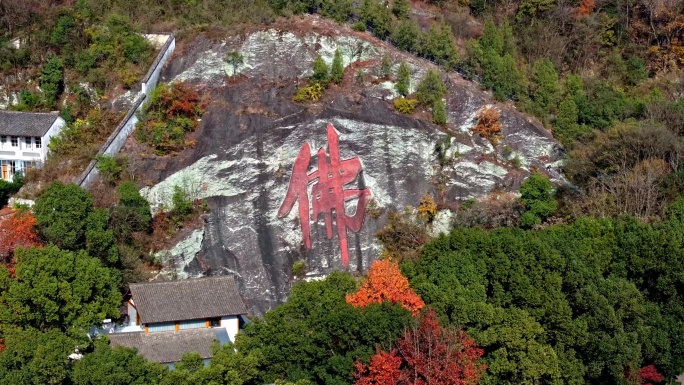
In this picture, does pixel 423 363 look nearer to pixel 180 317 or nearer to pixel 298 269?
pixel 180 317

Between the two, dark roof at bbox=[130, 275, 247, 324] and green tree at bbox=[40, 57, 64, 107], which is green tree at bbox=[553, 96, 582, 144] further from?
green tree at bbox=[40, 57, 64, 107]

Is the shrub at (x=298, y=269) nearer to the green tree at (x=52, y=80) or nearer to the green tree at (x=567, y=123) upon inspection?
the green tree at (x=567, y=123)

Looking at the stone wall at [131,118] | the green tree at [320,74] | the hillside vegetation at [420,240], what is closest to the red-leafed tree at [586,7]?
the hillside vegetation at [420,240]

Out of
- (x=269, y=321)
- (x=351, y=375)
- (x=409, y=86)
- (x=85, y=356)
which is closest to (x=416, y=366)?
(x=351, y=375)

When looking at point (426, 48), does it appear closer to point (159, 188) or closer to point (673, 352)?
point (159, 188)

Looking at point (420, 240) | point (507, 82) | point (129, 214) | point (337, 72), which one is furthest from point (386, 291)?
point (507, 82)

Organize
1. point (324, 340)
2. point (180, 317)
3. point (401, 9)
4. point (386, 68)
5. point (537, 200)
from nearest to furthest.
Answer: point (324, 340) → point (180, 317) → point (537, 200) → point (386, 68) → point (401, 9)

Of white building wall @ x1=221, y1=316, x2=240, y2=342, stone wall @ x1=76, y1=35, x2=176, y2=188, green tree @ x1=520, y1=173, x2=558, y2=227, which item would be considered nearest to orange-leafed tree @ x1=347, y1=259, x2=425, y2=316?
white building wall @ x1=221, y1=316, x2=240, y2=342
